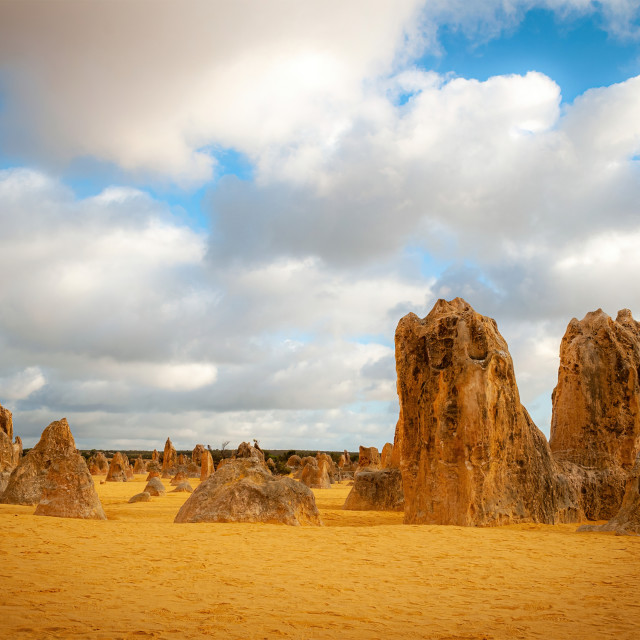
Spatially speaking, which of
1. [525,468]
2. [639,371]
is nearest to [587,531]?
[525,468]

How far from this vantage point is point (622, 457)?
17.4m

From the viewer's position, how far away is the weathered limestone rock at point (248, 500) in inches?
476

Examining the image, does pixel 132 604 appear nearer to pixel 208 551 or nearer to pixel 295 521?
pixel 208 551

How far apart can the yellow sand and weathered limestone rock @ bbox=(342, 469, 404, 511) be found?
859 cm

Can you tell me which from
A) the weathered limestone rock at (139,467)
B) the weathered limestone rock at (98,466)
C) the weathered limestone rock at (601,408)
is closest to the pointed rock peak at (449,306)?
the weathered limestone rock at (601,408)

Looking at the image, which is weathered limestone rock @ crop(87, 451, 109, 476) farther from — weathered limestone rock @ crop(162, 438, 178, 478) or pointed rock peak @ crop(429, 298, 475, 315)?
pointed rock peak @ crop(429, 298, 475, 315)

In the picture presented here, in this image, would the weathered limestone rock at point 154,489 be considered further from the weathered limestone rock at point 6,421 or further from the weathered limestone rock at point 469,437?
the weathered limestone rock at point 469,437

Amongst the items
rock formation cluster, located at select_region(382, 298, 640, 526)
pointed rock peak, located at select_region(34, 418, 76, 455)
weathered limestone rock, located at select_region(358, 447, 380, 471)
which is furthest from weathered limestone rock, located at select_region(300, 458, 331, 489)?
pointed rock peak, located at select_region(34, 418, 76, 455)

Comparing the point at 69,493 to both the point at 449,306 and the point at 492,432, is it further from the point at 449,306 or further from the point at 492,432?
the point at 449,306

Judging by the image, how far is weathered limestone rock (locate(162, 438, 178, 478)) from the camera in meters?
48.8

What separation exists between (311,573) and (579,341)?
13588 millimetres

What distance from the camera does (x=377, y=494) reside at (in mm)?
20078

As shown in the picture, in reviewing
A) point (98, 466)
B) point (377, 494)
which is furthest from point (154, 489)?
point (98, 466)

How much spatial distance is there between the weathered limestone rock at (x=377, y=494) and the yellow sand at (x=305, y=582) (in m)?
8.59
